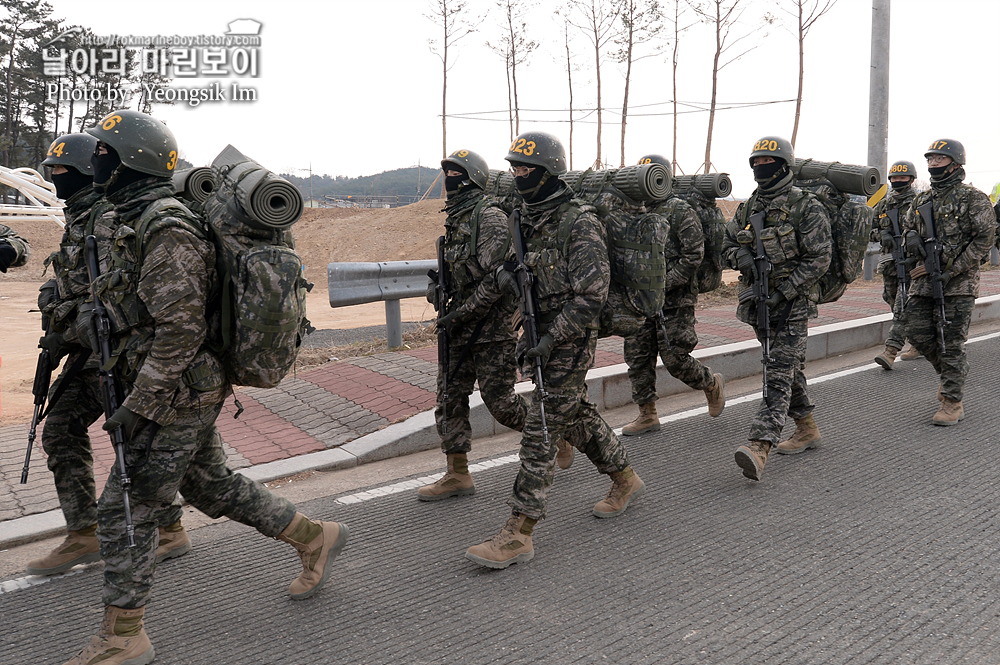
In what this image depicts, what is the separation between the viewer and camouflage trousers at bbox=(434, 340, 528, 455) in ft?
15.5

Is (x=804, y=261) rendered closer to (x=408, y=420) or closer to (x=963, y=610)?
(x=963, y=610)

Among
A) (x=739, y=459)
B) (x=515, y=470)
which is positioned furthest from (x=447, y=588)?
(x=739, y=459)

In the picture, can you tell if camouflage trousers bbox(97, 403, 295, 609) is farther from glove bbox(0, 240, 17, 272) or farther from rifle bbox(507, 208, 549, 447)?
glove bbox(0, 240, 17, 272)

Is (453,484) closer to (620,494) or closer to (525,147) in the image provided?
(620,494)

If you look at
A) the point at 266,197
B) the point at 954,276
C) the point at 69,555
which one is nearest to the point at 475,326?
the point at 266,197

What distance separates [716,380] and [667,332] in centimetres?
61

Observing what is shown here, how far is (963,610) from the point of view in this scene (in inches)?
128

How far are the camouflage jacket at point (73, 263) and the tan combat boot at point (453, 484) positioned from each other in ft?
7.08

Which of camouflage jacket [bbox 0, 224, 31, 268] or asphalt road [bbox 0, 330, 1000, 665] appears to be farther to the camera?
camouflage jacket [bbox 0, 224, 31, 268]

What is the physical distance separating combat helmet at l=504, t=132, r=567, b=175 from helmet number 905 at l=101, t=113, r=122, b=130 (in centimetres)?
187

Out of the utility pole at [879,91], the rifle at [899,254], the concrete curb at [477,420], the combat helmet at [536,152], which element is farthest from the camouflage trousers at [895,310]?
the utility pole at [879,91]

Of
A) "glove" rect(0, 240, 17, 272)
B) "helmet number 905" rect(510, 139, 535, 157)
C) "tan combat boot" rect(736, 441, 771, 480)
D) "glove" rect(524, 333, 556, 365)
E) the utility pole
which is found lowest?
"tan combat boot" rect(736, 441, 771, 480)

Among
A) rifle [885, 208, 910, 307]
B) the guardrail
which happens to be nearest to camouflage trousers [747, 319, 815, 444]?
rifle [885, 208, 910, 307]

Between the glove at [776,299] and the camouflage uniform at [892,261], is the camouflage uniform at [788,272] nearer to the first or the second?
the glove at [776,299]
